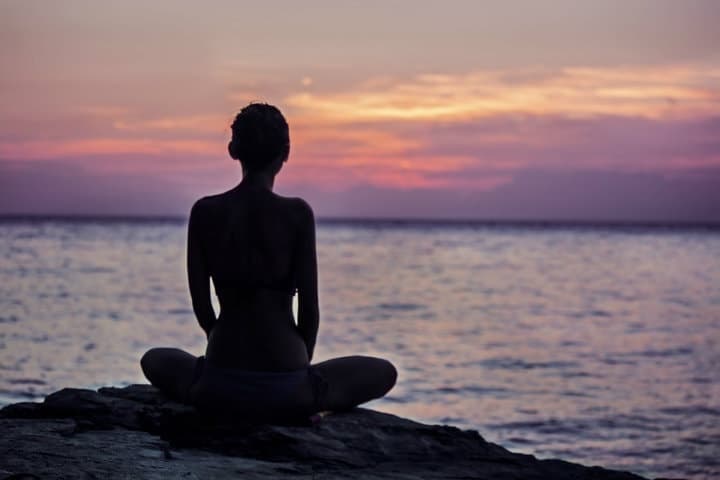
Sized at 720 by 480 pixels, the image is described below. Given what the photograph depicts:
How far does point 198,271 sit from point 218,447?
3.56ft

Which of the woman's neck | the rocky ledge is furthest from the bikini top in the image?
the rocky ledge

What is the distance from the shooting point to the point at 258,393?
559cm

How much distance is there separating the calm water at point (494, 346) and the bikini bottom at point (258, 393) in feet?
20.5

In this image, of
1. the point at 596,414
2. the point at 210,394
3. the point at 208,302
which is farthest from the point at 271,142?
the point at 596,414

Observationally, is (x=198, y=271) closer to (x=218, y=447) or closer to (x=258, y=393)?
(x=258, y=393)

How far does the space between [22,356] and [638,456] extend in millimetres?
10508

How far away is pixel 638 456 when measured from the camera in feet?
37.1

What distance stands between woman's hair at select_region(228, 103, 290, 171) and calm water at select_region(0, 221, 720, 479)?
7.00 meters

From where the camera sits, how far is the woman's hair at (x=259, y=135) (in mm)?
5453

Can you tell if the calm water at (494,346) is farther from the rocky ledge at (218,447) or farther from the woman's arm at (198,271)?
the woman's arm at (198,271)

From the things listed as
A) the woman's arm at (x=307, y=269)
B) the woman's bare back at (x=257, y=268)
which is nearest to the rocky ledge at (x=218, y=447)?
the woman's bare back at (x=257, y=268)

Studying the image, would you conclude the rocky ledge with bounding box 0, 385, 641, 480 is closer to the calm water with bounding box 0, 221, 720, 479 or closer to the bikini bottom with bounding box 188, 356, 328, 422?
the bikini bottom with bounding box 188, 356, 328, 422

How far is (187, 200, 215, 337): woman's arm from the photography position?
5.66m

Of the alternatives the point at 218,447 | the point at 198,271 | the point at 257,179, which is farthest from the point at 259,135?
the point at 218,447
